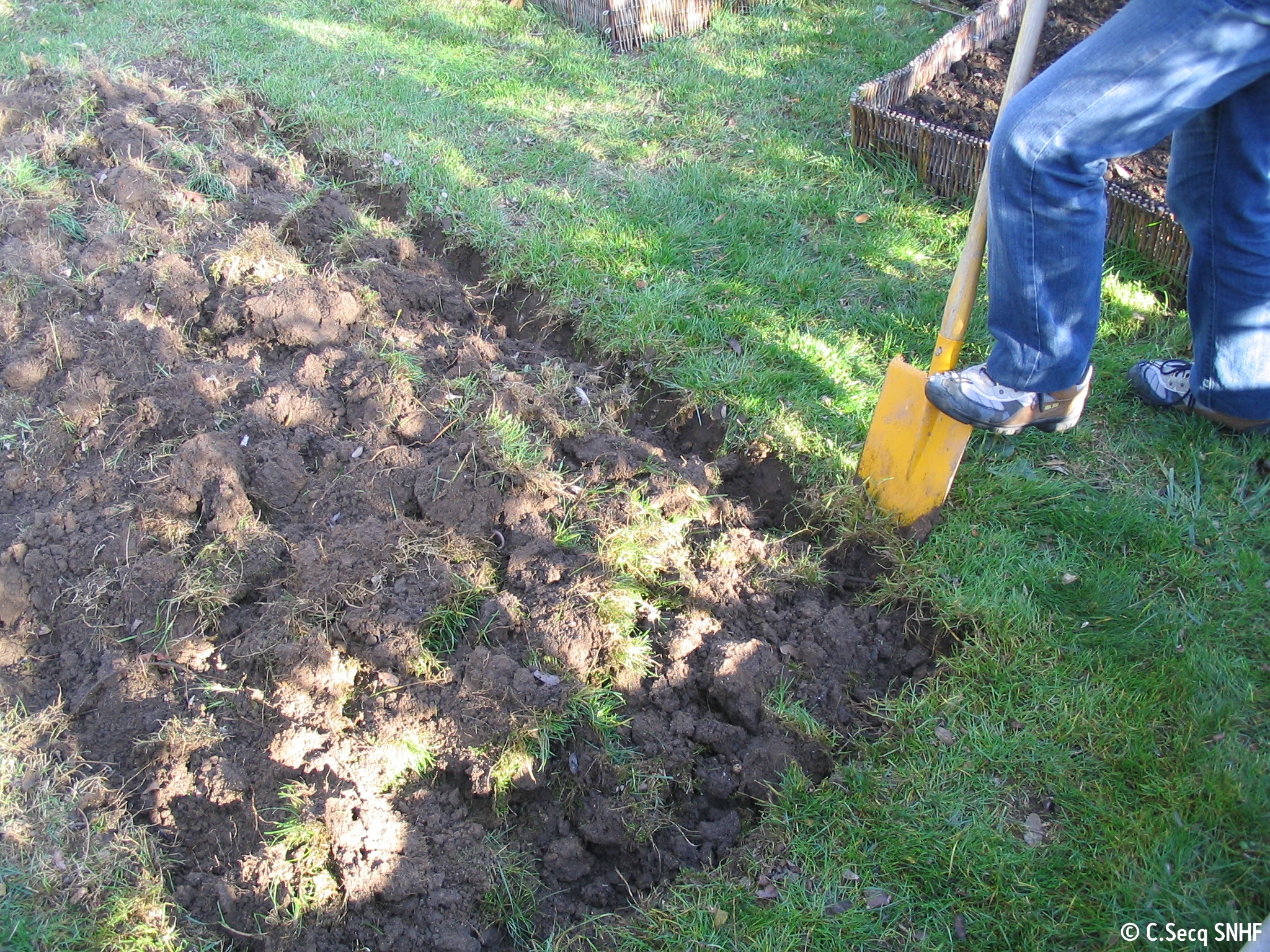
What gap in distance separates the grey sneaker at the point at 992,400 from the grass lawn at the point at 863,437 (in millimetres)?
317

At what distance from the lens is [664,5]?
5512mm

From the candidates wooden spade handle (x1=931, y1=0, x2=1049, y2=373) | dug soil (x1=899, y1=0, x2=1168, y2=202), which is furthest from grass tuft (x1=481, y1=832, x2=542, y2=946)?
dug soil (x1=899, y1=0, x2=1168, y2=202)

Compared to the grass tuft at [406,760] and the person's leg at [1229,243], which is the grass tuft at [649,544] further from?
the person's leg at [1229,243]

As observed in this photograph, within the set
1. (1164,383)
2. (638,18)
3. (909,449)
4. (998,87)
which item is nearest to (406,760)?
(909,449)

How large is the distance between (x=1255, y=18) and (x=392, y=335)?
2.88m

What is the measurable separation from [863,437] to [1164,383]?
1.07 meters

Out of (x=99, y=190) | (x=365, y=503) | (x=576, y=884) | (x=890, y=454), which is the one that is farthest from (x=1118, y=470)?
(x=99, y=190)

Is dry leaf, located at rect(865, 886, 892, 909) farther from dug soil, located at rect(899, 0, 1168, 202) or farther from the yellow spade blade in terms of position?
dug soil, located at rect(899, 0, 1168, 202)

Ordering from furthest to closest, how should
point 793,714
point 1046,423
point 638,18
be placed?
1. point 638,18
2. point 1046,423
3. point 793,714

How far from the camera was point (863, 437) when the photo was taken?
3098 millimetres

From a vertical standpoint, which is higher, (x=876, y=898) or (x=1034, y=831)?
(x=1034, y=831)

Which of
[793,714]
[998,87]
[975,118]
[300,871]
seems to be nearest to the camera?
[300,871]

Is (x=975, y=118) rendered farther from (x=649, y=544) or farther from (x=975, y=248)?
(x=649, y=544)

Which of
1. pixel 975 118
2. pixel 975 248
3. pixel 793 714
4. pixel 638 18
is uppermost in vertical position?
pixel 638 18
